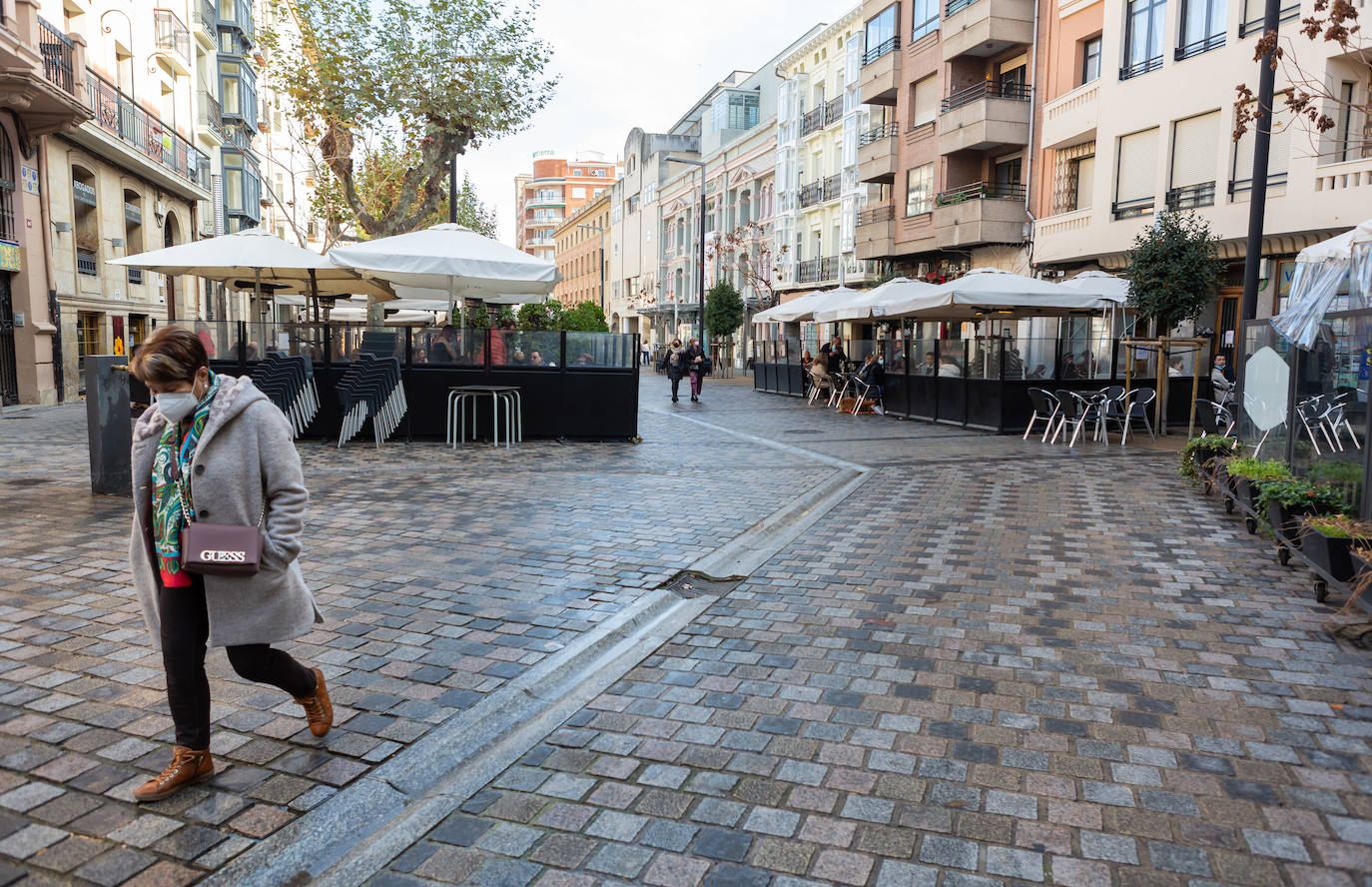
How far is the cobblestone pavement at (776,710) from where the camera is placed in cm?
297

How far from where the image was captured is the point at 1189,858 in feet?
9.61

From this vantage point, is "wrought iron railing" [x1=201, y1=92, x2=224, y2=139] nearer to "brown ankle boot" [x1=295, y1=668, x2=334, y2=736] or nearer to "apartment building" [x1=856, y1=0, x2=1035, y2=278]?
"apartment building" [x1=856, y1=0, x2=1035, y2=278]

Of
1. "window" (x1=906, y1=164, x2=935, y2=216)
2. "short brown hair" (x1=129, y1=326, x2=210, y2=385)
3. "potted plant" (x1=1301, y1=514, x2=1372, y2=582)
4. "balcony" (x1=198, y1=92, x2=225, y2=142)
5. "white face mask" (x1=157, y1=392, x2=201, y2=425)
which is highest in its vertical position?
"balcony" (x1=198, y1=92, x2=225, y2=142)

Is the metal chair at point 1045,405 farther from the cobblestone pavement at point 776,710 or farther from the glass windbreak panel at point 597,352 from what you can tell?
the cobblestone pavement at point 776,710

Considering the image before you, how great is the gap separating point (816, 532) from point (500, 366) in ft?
23.7

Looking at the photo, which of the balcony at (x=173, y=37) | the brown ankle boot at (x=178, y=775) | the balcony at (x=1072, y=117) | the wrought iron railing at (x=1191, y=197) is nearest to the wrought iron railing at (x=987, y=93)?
the balcony at (x=1072, y=117)

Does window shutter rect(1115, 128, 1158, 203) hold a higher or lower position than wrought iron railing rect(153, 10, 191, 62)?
lower

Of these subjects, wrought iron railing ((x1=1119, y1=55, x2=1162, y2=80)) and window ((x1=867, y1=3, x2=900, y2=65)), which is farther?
window ((x1=867, y1=3, x2=900, y2=65))

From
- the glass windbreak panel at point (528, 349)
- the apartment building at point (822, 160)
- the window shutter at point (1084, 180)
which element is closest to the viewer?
the glass windbreak panel at point (528, 349)

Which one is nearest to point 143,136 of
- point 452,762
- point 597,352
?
point 597,352

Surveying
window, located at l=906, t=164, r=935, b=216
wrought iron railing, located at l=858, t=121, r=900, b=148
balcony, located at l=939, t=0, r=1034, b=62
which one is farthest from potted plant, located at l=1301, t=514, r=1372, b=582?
wrought iron railing, located at l=858, t=121, r=900, b=148

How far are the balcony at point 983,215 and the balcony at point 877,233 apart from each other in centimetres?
366

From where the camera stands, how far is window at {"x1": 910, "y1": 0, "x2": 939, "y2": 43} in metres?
28.8

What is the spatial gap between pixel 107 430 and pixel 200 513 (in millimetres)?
6698
